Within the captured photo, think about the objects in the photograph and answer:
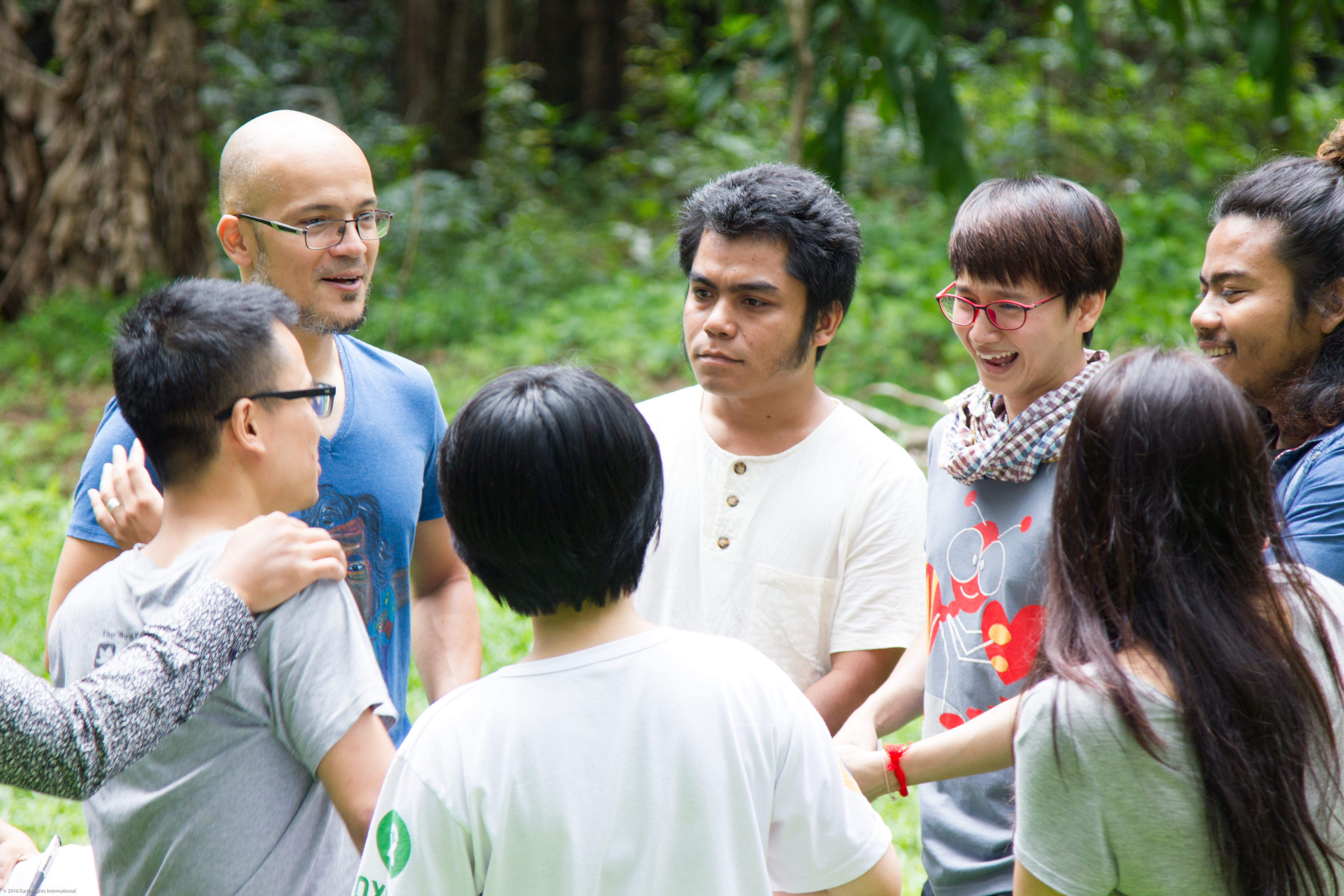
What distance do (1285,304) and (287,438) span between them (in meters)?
1.80

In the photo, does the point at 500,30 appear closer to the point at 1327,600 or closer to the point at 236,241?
the point at 236,241

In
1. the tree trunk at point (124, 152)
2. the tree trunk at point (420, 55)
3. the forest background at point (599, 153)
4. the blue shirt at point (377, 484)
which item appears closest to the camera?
the blue shirt at point (377, 484)

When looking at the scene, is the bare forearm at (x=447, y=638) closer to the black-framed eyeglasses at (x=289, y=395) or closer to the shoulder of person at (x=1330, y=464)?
the black-framed eyeglasses at (x=289, y=395)

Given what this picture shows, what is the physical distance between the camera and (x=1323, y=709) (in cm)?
142

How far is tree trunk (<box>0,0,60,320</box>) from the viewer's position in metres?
8.55

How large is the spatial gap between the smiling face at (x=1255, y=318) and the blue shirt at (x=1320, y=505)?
187mm

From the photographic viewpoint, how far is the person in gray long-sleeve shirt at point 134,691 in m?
1.42

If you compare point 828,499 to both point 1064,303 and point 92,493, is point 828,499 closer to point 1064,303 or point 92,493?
point 1064,303

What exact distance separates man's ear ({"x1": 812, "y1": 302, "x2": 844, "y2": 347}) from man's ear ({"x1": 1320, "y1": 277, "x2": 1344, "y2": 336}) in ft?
3.10

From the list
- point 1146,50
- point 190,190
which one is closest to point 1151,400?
point 190,190

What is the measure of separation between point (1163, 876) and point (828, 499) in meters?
1.03

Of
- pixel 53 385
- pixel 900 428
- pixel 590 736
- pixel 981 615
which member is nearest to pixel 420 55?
pixel 53 385

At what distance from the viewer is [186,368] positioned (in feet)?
5.40

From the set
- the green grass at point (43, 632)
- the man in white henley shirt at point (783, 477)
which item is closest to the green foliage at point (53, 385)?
the green grass at point (43, 632)
